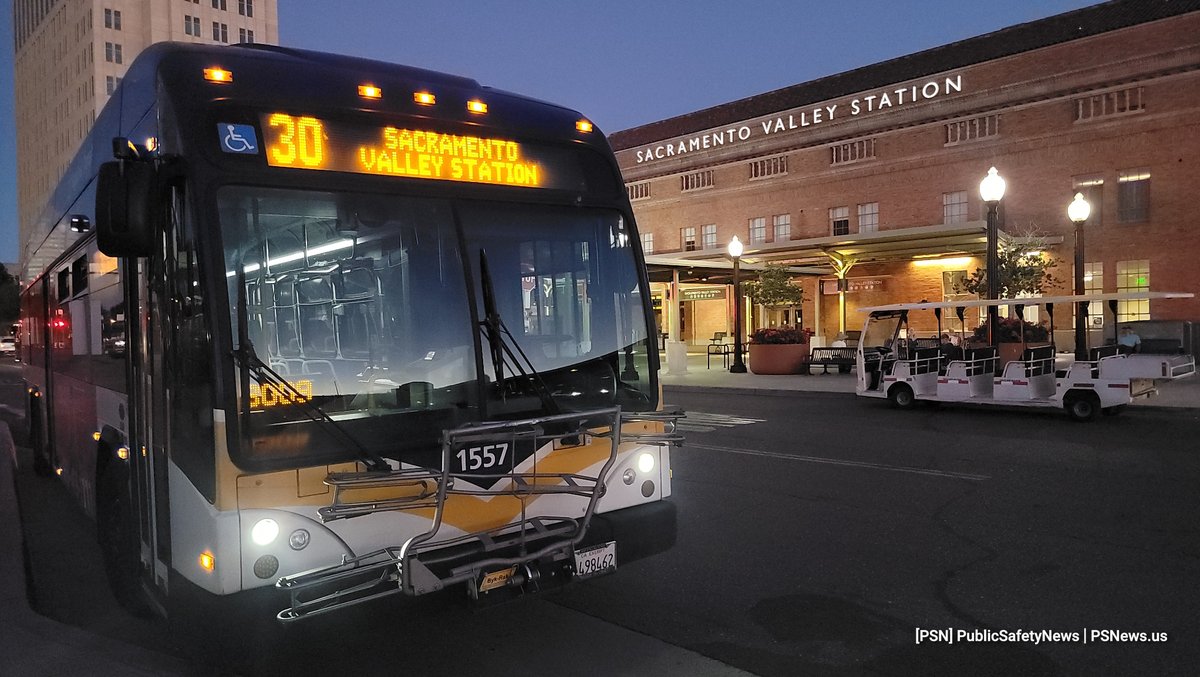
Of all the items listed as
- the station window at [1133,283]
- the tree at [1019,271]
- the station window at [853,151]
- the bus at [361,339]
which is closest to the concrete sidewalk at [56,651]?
the bus at [361,339]

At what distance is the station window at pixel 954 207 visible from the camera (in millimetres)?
36469

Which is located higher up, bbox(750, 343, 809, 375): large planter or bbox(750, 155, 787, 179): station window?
bbox(750, 155, 787, 179): station window

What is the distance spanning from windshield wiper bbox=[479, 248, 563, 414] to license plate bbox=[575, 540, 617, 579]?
743 mm

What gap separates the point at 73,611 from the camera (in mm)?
5293

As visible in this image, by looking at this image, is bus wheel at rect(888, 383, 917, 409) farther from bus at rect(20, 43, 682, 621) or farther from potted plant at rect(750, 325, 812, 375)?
bus at rect(20, 43, 682, 621)

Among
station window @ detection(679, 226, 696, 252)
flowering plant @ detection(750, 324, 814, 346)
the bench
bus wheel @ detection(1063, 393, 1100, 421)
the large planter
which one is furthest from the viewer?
station window @ detection(679, 226, 696, 252)

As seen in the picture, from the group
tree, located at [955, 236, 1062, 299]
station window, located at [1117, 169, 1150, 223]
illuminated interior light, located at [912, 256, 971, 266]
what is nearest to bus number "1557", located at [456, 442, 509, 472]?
tree, located at [955, 236, 1062, 299]

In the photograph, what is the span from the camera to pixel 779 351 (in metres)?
23.6

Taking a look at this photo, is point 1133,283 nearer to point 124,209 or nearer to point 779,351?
point 779,351

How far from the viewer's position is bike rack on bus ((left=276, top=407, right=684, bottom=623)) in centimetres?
347

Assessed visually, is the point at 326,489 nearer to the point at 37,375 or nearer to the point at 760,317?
the point at 37,375

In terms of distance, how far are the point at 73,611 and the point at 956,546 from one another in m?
6.27

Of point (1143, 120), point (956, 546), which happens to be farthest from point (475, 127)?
point (1143, 120)

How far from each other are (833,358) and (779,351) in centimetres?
153
